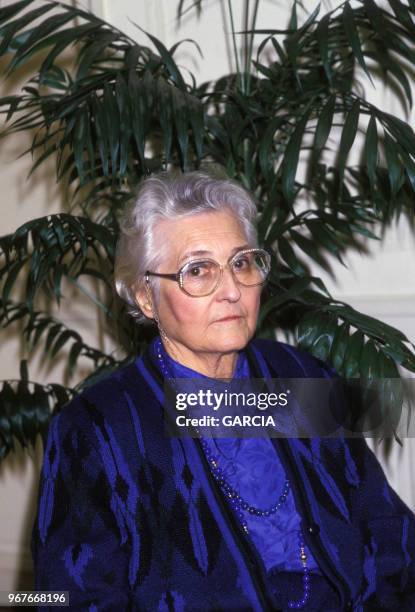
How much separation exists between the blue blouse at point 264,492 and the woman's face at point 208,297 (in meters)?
0.20

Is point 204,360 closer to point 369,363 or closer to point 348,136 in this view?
point 369,363

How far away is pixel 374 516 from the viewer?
176 cm

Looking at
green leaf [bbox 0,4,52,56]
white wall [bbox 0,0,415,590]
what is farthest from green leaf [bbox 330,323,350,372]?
green leaf [bbox 0,4,52,56]

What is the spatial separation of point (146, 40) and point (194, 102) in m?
0.81

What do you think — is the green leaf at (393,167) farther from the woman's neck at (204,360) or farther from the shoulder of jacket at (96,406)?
the shoulder of jacket at (96,406)

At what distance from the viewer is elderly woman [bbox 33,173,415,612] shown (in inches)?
60.9

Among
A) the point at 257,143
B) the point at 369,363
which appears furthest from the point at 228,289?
the point at 257,143

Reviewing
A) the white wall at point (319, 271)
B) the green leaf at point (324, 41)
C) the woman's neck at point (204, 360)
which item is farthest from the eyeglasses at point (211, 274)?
the white wall at point (319, 271)

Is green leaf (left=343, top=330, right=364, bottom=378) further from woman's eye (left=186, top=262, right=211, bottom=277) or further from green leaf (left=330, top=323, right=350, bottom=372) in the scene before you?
woman's eye (left=186, top=262, right=211, bottom=277)

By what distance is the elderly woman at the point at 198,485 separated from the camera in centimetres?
155

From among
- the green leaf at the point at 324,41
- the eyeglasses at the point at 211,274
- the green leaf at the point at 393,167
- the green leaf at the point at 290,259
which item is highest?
the green leaf at the point at 324,41

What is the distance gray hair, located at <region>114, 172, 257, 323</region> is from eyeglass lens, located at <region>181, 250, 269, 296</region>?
7 centimetres

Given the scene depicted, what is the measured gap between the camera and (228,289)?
1645mm

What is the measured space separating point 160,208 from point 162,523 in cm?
60
